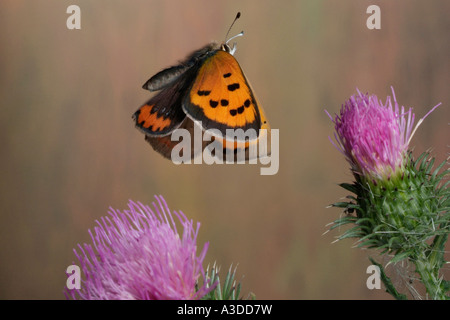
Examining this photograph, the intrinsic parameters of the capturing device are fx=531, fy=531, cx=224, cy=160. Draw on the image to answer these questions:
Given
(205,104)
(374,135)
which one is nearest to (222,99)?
(205,104)

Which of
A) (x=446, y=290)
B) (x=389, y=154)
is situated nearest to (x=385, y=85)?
(x=389, y=154)

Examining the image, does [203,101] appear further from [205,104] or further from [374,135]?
[374,135]

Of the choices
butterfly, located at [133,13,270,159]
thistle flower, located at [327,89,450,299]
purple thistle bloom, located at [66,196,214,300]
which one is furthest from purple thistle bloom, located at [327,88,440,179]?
purple thistle bloom, located at [66,196,214,300]

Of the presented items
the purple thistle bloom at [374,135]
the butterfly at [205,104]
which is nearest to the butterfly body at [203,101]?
the butterfly at [205,104]

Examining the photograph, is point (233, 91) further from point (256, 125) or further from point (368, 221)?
point (368, 221)

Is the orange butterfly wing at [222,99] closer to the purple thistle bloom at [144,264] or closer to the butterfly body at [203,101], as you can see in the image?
the butterfly body at [203,101]

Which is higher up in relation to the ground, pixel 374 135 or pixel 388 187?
pixel 374 135
